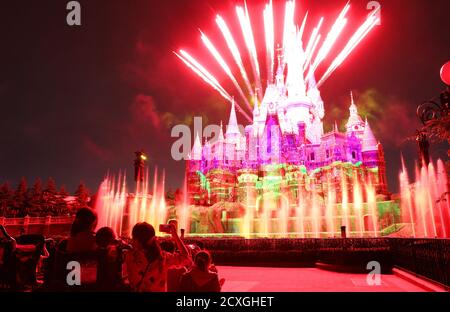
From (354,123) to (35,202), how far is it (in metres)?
75.3

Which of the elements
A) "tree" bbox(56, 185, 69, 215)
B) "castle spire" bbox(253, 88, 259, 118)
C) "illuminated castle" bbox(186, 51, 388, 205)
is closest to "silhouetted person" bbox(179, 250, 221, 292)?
"illuminated castle" bbox(186, 51, 388, 205)

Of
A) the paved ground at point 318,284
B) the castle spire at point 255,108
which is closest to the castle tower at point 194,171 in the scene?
the castle spire at point 255,108

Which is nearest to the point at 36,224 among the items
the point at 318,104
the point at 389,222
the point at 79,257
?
the point at 389,222

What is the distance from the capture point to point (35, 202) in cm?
6775

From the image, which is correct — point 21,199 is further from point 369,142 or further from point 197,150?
point 369,142

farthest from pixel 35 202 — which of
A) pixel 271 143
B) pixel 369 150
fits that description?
pixel 369 150

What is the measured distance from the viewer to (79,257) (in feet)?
12.8

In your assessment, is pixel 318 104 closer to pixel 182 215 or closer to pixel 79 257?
pixel 182 215

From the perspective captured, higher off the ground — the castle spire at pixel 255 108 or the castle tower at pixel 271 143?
the castle spire at pixel 255 108

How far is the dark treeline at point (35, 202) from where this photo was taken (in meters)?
66.5

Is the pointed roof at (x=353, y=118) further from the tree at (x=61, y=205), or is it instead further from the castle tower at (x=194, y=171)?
the tree at (x=61, y=205)

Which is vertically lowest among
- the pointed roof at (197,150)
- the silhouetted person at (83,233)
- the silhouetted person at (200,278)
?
the silhouetted person at (200,278)

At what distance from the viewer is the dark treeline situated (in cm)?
6650
